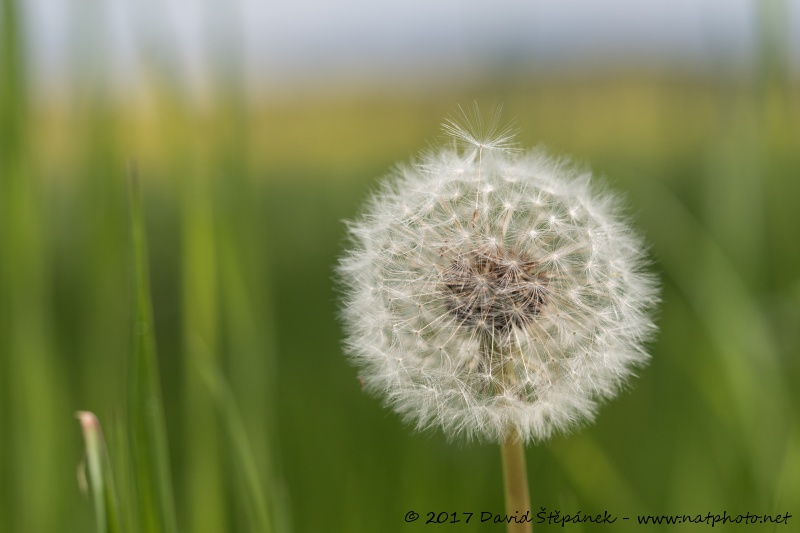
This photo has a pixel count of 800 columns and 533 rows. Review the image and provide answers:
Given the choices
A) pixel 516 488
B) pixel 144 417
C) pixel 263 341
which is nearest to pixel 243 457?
pixel 144 417

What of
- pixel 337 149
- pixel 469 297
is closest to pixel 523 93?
pixel 469 297

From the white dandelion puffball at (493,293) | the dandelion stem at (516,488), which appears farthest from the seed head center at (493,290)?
the dandelion stem at (516,488)

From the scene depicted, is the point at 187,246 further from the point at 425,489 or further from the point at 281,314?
the point at 281,314

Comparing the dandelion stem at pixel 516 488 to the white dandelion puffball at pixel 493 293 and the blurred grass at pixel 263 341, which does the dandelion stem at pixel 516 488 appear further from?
the blurred grass at pixel 263 341

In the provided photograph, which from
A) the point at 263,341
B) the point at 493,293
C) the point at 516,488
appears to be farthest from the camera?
the point at 263,341

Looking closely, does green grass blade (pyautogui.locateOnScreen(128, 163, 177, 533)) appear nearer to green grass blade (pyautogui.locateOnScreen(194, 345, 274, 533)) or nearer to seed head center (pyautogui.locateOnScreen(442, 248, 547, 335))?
green grass blade (pyautogui.locateOnScreen(194, 345, 274, 533))

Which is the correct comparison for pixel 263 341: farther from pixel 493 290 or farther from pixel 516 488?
pixel 516 488

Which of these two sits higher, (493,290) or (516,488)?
(493,290)
